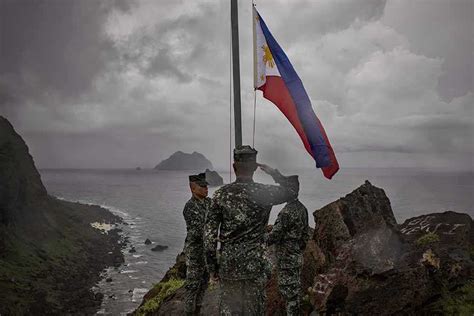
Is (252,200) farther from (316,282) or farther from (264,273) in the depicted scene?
(316,282)

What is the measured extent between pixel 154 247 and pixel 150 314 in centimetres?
7923

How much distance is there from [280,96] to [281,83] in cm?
34

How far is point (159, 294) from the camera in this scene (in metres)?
12.9

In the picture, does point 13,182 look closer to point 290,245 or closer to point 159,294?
point 159,294

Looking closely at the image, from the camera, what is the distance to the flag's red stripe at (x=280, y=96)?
880cm

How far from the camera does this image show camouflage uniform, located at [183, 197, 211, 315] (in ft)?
27.2

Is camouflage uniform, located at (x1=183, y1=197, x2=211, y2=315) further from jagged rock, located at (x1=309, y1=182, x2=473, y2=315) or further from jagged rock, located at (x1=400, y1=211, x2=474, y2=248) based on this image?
jagged rock, located at (x1=400, y1=211, x2=474, y2=248)

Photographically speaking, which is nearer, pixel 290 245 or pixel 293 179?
pixel 293 179

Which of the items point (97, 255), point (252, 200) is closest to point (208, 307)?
point (252, 200)

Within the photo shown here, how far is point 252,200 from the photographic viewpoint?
5547 millimetres

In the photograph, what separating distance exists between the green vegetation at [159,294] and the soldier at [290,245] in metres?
5.37

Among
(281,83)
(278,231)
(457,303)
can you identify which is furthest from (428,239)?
(281,83)

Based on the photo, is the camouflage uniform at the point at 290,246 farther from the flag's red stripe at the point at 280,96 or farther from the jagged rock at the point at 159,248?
the jagged rock at the point at 159,248

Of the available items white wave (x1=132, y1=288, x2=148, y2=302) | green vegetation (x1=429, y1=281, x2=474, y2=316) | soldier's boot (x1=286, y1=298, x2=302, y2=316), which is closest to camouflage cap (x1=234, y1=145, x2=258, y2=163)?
soldier's boot (x1=286, y1=298, x2=302, y2=316)
